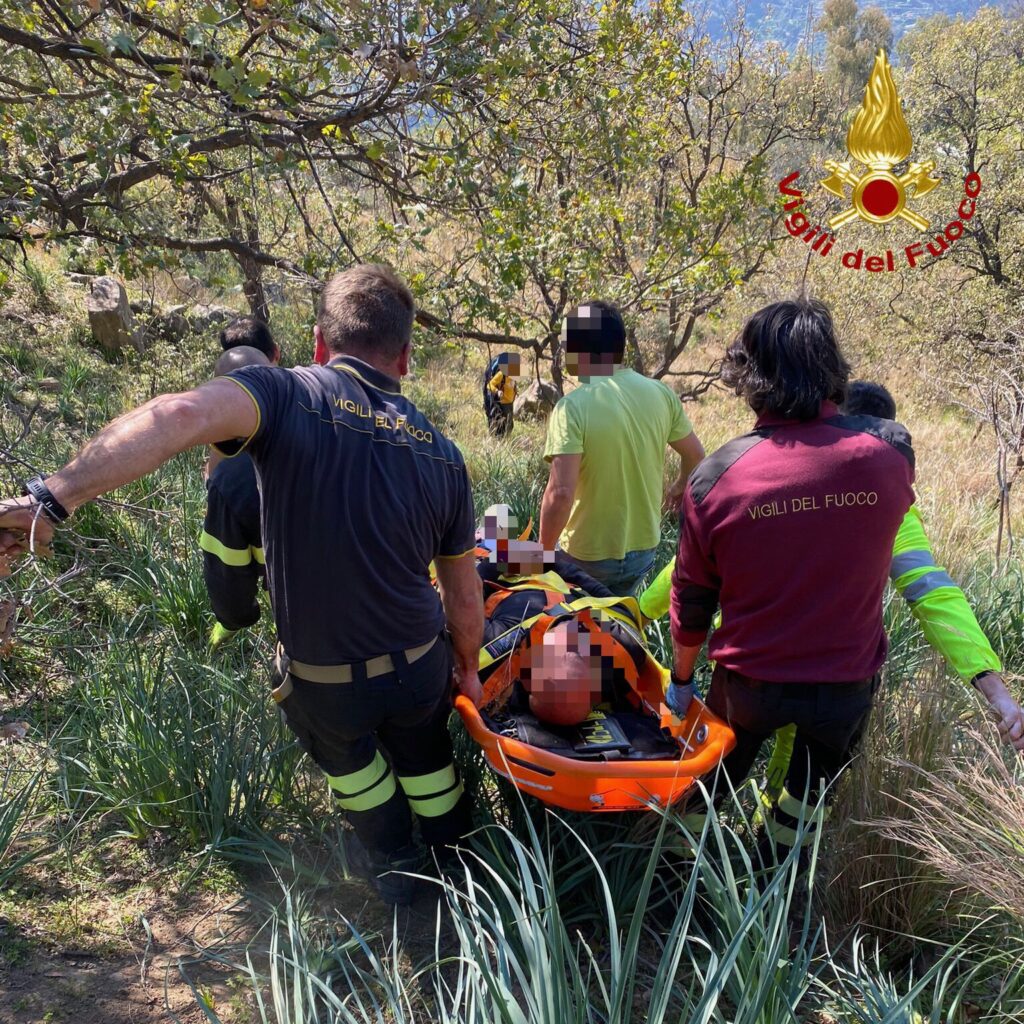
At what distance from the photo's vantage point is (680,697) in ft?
8.11

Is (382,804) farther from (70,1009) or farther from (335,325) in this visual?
(335,325)

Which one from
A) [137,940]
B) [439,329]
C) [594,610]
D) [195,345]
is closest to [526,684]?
[594,610]

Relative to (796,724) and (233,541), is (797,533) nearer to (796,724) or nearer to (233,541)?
(796,724)

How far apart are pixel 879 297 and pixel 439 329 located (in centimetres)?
898

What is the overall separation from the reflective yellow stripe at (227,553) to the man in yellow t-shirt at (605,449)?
1228mm

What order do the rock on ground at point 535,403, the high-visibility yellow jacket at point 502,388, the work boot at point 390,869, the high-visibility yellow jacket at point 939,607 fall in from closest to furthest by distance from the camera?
1. the high-visibility yellow jacket at point 939,607
2. the work boot at point 390,869
3. the high-visibility yellow jacket at point 502,388
4. the rock on ground at point 535,403

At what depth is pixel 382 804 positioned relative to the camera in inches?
96.5

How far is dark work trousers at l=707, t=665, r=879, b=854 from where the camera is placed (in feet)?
6.94

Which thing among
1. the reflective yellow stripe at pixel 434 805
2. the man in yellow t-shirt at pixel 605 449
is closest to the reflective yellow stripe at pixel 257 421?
the reflective yellow stripe at pixel 434 805

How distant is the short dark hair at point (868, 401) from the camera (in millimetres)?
2469

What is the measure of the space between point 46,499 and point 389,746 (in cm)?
Result: 140

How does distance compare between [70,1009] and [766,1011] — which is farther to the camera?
[70,1009]

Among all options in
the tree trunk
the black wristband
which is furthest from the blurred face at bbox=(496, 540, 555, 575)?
the tree trunk

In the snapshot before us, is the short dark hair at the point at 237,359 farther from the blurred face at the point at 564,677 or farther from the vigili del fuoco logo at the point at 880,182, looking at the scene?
the vigili del fuoco logo at the point at 880,182
